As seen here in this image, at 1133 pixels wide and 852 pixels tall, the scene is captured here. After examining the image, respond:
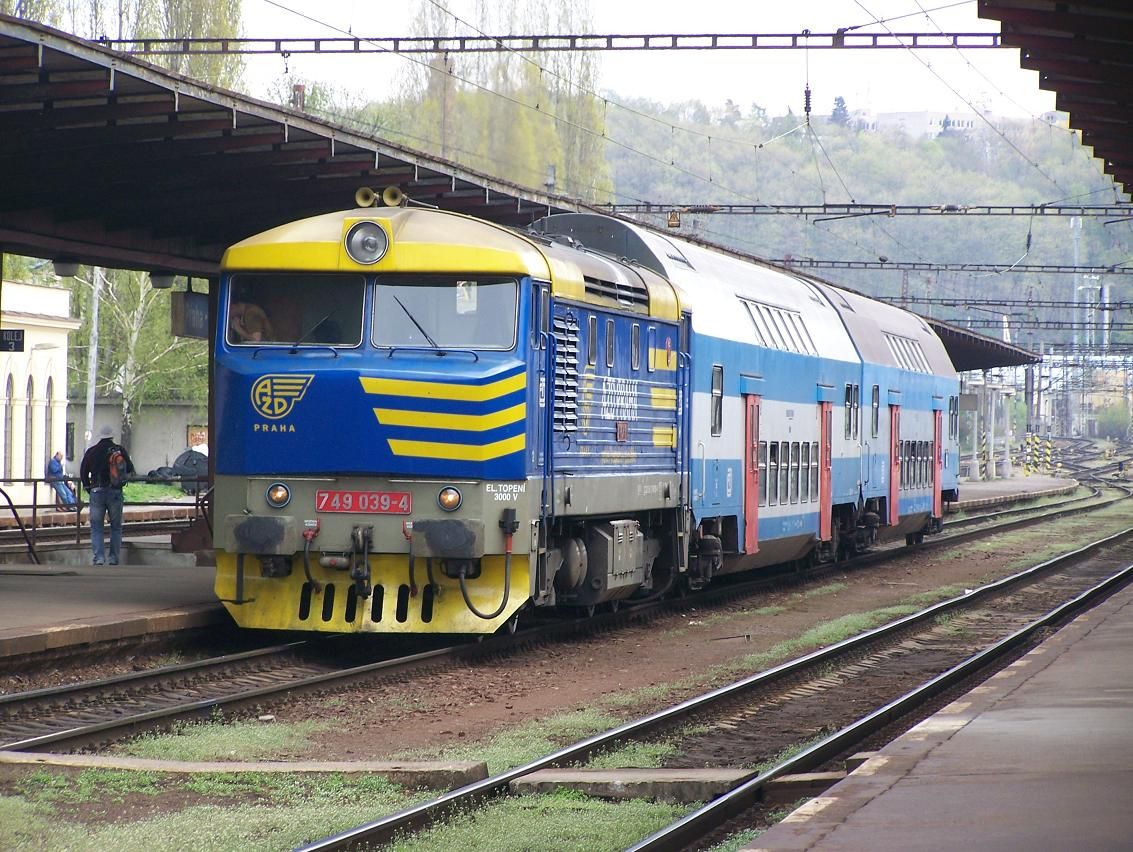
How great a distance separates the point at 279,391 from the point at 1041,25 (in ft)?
21.1

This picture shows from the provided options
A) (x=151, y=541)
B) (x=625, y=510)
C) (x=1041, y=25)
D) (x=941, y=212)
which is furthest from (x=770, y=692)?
(x=941, y=212)

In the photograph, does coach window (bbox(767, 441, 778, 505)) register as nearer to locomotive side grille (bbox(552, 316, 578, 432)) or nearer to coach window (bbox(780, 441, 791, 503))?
coach window (bbox(780, 441, 791, 503))

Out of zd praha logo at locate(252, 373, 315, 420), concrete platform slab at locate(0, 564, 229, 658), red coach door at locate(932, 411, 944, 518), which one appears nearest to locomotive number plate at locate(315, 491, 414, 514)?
zd praha logo at locate(252, 373, 315, 420)

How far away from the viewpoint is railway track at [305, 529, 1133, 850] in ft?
25.5

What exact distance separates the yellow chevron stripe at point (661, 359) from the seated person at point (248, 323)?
13.9ft

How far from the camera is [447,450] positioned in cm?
1283

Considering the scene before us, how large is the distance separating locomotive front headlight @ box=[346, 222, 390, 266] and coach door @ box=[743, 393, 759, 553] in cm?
698

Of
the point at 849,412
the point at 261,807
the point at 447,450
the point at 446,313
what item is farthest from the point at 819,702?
the point at 849,412

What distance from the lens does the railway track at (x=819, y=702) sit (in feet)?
25.5

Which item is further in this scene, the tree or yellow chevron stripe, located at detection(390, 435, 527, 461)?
the tree

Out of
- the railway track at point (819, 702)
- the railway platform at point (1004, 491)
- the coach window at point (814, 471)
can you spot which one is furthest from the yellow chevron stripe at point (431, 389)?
the railway platform at point (1004, 491)

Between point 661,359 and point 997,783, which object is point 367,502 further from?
point 997,783

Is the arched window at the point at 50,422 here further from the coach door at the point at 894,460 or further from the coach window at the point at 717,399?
the coach window at the point at 717,399

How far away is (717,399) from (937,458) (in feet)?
44.2
